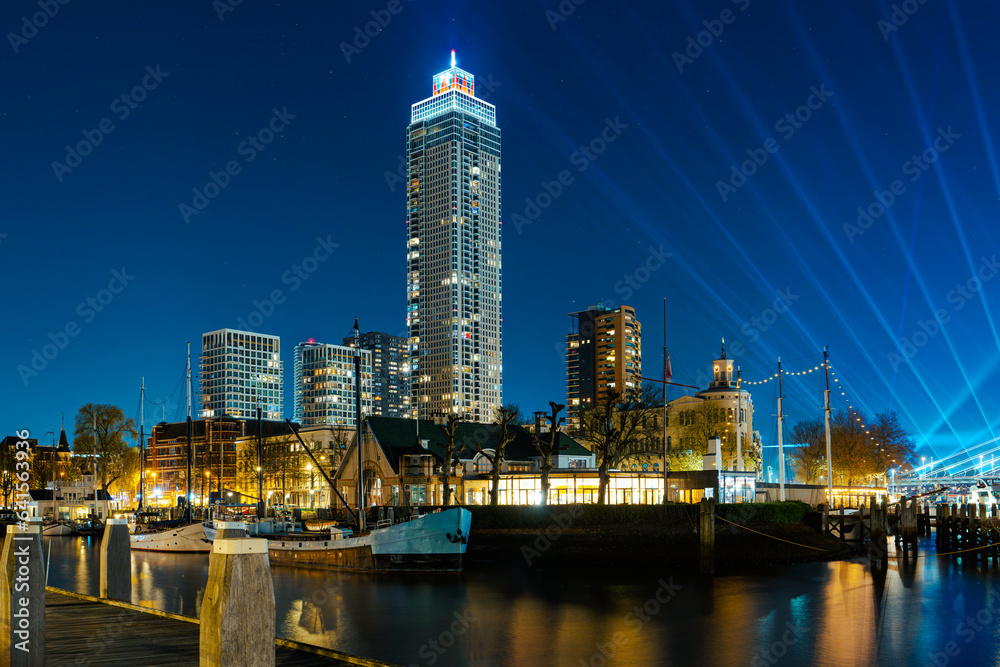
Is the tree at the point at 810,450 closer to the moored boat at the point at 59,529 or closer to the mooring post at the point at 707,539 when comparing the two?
the mooring post at the point at 707,539

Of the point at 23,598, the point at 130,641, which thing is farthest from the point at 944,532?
the point at 23,598

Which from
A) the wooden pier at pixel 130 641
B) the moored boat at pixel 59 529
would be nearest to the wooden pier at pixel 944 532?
the wooden pier at pixel 130 641

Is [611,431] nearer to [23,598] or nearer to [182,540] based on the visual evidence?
[182,540]

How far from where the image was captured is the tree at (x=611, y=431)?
180ft

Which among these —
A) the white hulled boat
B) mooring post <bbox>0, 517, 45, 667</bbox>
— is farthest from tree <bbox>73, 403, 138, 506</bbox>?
mooring post <bbox>0, 517, 45, 667</bbox>

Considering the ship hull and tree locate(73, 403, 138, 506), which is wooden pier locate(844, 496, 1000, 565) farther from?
tree locate(73, 403, 138, 506)

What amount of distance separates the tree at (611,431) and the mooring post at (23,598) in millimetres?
42512

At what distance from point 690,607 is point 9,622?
88.3ft

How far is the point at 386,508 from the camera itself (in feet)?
189

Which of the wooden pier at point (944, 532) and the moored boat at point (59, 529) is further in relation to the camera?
the moored boat at point (59, 529)

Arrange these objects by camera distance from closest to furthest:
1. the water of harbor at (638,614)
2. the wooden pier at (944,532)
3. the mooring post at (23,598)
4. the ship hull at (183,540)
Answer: the mooring post at (23,598)
the water of harbor at (638,614)
the wooden pier at (944,532)
the ship hull at (183,540)

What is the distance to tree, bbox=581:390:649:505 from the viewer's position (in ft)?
180

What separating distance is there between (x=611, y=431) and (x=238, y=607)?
47143 millimetres

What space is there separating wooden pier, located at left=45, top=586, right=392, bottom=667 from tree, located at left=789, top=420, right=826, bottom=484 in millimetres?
87091
